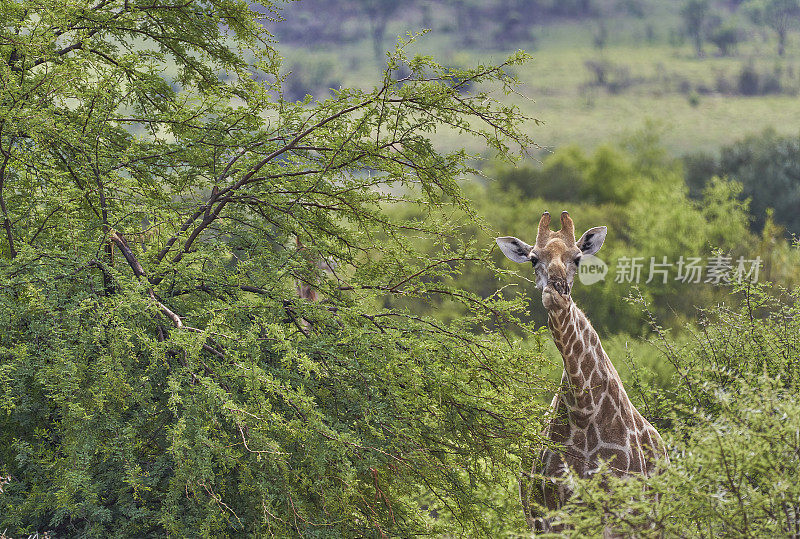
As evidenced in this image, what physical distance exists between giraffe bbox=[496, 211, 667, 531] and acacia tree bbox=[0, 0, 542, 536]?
33 cm

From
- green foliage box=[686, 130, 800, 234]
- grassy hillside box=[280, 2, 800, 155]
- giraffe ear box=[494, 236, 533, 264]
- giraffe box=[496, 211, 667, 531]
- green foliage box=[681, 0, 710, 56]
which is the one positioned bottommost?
giraffe box=[496, 211, 667, 531]

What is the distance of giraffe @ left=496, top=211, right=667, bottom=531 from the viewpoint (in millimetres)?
6531

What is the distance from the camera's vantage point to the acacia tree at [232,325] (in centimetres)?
535

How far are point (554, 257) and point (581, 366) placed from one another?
0.99 metres

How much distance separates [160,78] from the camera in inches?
318

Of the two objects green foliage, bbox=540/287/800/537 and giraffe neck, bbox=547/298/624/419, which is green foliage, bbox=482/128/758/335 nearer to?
giraffe neck, bbox=547/298/624/419

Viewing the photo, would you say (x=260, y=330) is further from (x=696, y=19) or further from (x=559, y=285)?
(x=696, y=19)

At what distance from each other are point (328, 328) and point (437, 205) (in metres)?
1.33

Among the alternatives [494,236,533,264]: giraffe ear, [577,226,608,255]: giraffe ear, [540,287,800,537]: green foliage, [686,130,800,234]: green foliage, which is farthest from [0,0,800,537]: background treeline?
[686,130,800,234]: green foliage

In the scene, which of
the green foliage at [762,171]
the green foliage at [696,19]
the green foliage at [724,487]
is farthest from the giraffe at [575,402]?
the green foliage at [696,19]

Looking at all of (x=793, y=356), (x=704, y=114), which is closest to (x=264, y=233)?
(x=793, y=356)

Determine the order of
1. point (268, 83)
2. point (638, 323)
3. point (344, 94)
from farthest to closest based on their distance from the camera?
1. point (638, 323)
2. point (268, 83)
3. point (344, 94)

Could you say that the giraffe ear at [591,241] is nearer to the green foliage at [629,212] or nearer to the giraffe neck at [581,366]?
the giraffe neck at [581,366]

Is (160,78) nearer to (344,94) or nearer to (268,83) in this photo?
(268,83)
